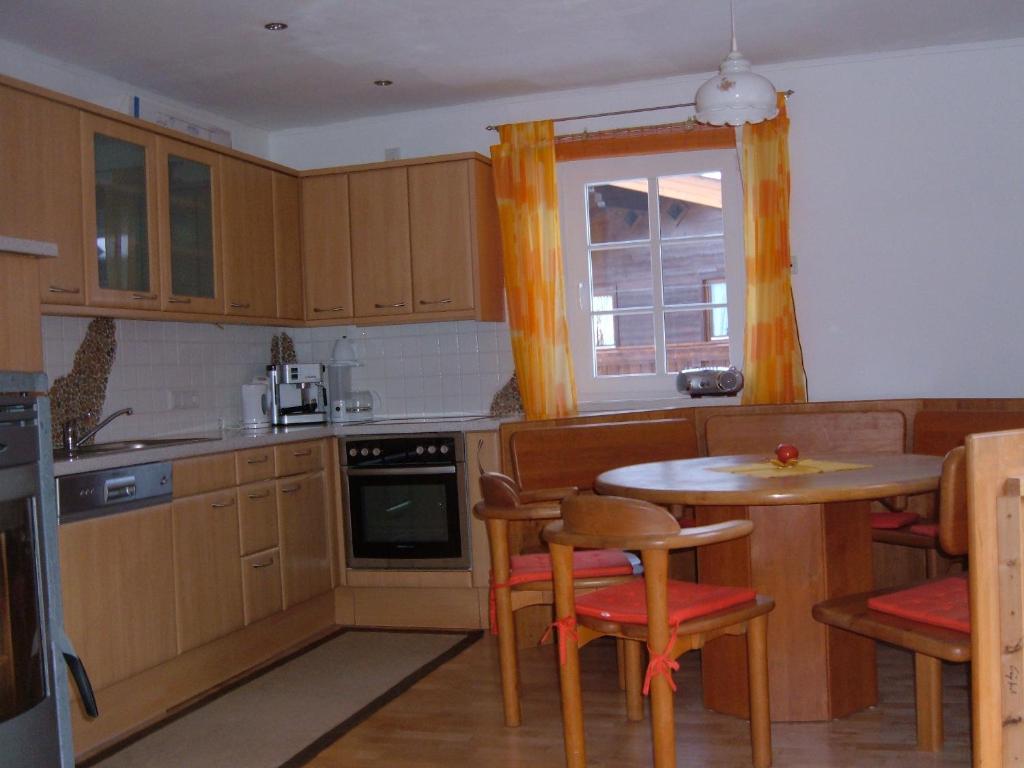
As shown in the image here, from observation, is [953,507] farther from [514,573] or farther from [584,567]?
[514,573]

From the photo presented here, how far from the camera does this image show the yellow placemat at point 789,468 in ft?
9.66

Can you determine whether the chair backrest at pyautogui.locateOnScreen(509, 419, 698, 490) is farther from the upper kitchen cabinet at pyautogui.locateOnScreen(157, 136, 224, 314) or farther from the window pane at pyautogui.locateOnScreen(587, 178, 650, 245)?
the upper kitchen cabinet at pyautogui.locateOnScreen(157, 136, 224, 314)

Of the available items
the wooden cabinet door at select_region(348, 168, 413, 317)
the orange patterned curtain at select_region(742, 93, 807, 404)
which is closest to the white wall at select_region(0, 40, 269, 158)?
the wooden cabinet door at select_region(348, 168, 413, 317)

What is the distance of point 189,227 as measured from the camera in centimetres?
425

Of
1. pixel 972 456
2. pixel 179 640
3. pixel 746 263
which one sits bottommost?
pixel 179 640

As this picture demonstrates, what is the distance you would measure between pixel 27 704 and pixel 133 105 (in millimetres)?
2647

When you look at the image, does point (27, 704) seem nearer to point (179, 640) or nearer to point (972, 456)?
point (179, 640)

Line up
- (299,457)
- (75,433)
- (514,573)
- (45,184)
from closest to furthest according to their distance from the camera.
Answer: (514,573) < (45,184) < (75,433) < (299,457)

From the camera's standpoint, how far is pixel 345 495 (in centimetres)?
465

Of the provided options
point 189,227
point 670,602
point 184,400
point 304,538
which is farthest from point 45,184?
point 670,602

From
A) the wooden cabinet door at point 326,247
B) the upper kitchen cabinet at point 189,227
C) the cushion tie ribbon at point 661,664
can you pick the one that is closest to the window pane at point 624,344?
the wooden cabinet door at point 326,247

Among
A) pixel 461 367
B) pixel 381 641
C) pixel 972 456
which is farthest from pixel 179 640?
pixel 972 456

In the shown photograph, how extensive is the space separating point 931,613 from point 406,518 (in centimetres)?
258

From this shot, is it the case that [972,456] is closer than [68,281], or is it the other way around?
[972,456]
